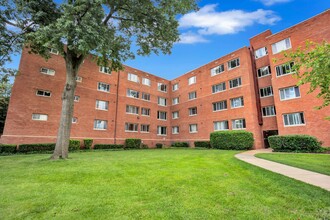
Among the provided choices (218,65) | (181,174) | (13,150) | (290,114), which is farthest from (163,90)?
(181,174)

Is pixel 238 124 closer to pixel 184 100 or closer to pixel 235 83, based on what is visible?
pixel 235 83

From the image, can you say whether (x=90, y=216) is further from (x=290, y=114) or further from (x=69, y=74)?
(x=290, y=114)

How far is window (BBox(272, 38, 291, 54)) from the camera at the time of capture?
67.4ft

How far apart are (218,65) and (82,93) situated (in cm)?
2026

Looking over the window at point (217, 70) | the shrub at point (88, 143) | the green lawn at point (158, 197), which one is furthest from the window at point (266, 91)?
the shrub at point (88, 143)

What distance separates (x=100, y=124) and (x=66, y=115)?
46.2 feet

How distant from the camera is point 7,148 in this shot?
16.7m

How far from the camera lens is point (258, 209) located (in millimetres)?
3959

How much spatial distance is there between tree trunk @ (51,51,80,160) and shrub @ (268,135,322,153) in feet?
58.1

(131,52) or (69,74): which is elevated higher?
(131,52)

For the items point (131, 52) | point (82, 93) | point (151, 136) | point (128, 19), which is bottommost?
point (151, 136)

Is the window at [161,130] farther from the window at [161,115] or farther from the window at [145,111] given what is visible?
the window at [145,111]

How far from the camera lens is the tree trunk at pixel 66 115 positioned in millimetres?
11258

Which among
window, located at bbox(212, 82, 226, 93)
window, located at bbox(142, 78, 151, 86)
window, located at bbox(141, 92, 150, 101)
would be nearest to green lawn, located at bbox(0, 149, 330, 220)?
window, located at bbox(212, 82, 226, 93)
